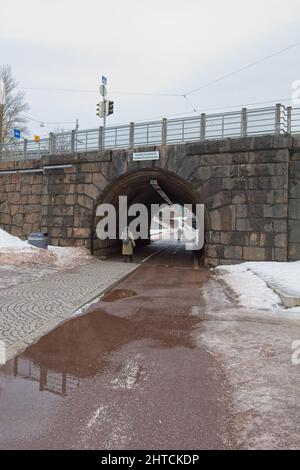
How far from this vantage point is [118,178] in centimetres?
1598

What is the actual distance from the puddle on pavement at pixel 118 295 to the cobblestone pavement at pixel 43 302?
0.22 m

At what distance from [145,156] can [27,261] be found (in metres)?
6.66

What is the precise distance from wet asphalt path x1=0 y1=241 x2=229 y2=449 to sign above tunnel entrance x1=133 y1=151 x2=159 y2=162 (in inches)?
380

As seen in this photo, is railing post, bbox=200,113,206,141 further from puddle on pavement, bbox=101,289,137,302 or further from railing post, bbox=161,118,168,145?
puddle on pavement, bbox=101,289,137,302

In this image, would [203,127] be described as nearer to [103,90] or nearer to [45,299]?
[103,90]

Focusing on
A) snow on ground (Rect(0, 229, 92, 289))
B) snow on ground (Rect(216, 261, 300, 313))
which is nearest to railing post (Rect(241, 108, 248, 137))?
snow on ground (Rect(216, 261, 300, 313))

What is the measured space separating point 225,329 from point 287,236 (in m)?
8.17

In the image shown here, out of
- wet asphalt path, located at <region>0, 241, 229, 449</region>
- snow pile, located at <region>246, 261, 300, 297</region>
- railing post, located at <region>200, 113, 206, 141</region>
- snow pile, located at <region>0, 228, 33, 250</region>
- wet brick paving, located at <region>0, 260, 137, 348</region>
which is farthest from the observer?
railing post, located at <region>200, 113, 206, 141</region>

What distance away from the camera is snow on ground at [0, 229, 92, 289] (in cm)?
1027

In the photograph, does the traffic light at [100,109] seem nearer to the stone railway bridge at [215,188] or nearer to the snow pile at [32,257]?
the stone railway bridge at [215,188]

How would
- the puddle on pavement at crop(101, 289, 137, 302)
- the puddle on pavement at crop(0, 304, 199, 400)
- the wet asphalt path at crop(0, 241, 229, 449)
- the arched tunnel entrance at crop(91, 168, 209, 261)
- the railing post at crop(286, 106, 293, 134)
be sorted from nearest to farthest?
the wet asphalt path at crop(0, 241, 229, 449)
the puddle on pavement at crop(0, 304, 199, 400)
the puddle on pavement at crop(101, 289, 137, 302)
the railing post at crop(286, 106, 293, 134)
the arched tunnel entrance at crop(91, 168, 209, 261)

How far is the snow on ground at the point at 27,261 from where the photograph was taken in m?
10.3

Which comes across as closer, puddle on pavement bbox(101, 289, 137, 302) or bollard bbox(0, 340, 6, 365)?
bollard bbox(0, 340, 6, 365)

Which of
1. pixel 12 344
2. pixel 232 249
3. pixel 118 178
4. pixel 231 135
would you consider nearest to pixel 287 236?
pixel 232 249
